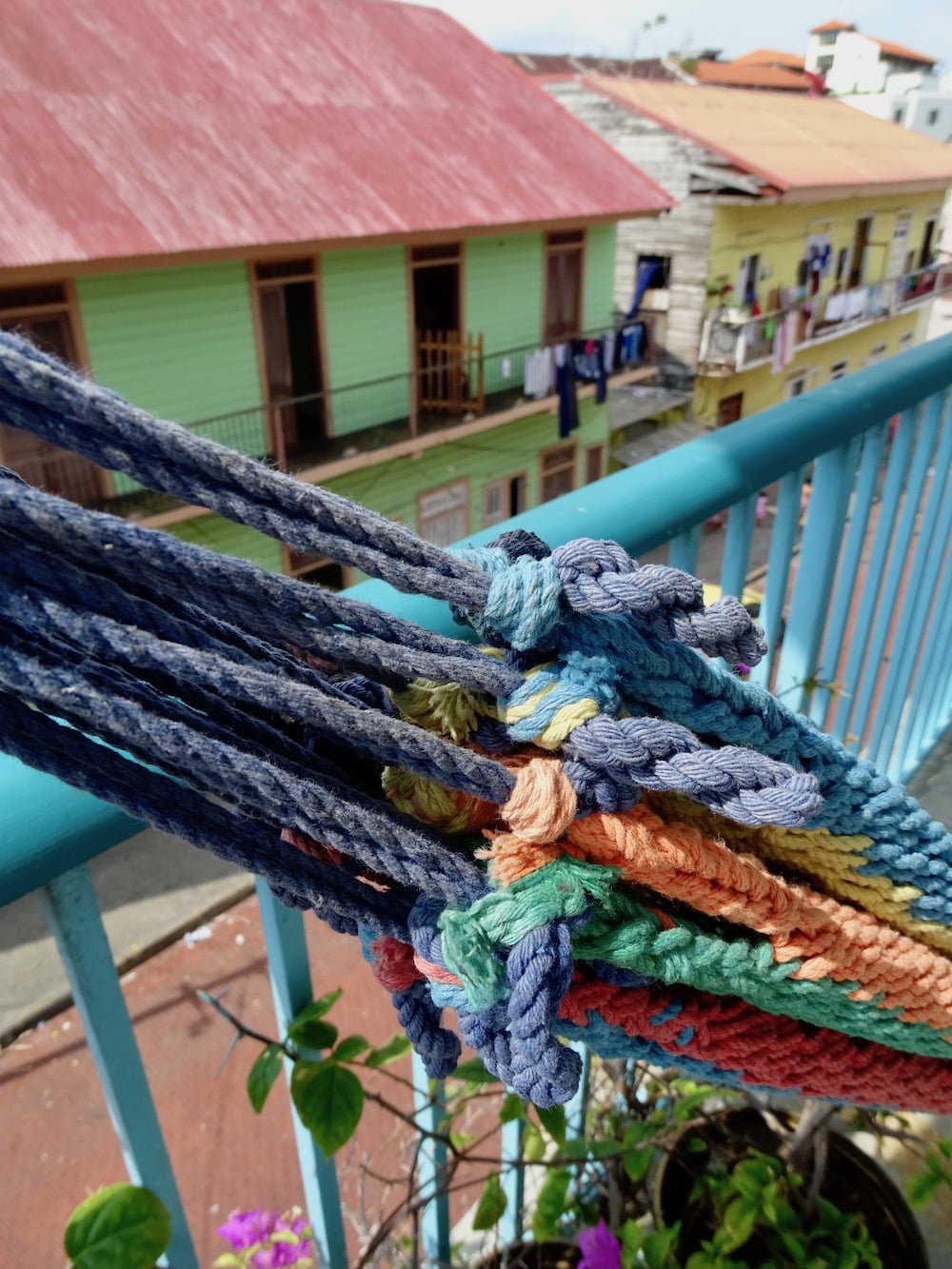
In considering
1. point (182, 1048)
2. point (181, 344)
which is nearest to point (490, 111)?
point (181, 344)

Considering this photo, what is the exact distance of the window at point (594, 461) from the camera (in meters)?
6.41

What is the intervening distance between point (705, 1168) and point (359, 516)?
1.08 m

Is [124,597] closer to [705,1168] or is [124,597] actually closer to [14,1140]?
[705,1168]

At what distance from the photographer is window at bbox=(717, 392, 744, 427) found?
25.0 feet

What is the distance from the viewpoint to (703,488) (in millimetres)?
726

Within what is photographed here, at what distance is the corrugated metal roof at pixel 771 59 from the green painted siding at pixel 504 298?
44.9 ft

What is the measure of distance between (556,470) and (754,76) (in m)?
11.7

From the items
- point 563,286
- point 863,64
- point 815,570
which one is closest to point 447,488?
point 563,286

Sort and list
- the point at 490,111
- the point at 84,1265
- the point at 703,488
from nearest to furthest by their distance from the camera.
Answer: the point at 84,1265, the point at 703,488, the point at 490,111

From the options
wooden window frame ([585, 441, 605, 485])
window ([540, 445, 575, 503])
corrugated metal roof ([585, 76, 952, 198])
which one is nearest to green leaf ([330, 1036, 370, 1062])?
window ([540, 445, 575, 503])

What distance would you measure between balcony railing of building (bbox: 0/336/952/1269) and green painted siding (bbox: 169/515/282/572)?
2.92m

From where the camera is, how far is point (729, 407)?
7.77 metres

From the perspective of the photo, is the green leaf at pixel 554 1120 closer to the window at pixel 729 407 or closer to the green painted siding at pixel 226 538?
the green painted siding at pixel 226 538

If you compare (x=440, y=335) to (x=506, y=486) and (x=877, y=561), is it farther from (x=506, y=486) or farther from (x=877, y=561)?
(x=877, y=561)
